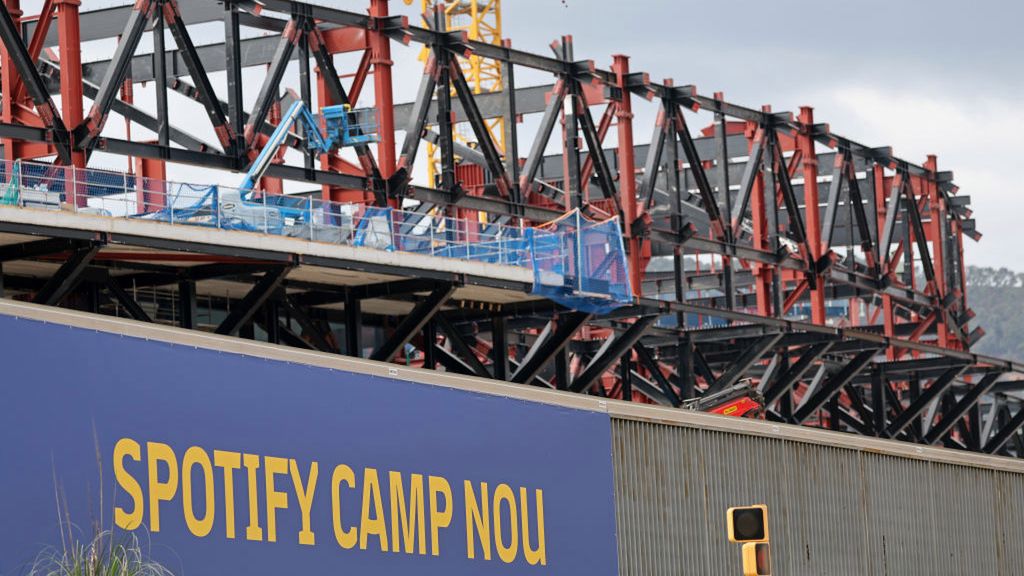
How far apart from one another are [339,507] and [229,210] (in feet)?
66.1

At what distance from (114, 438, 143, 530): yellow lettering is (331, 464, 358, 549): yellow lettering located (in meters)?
3.52

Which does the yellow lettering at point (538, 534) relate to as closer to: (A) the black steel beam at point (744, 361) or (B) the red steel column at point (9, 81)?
(B) the red steel column at point (9, 81)

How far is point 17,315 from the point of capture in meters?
21.0

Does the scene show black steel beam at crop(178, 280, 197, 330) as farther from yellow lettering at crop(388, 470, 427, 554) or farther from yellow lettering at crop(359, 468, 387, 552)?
yellow lettering at crop(359, 468, 387, 552)

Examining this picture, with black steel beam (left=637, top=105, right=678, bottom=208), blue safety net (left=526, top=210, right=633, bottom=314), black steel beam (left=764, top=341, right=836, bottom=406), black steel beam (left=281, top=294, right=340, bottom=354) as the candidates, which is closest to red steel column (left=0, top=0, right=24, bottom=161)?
black steel beam (left=281, top=294, right=340, bottom=354)

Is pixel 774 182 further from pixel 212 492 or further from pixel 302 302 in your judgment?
pixel 212 492

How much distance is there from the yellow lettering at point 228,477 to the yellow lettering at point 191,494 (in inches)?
7.6

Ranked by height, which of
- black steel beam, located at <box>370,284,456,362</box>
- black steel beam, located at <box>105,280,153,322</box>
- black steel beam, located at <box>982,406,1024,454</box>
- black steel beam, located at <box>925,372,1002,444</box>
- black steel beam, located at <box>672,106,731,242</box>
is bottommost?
black steel beam, located at <box>982,406,1024,454</box>

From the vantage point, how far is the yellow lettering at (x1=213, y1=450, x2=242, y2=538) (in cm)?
2300

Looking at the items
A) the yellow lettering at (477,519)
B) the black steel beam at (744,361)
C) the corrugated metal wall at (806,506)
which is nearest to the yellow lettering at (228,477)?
the yellow lettering at (477,519)

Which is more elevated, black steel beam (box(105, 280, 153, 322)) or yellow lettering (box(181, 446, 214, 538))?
black steel beam (box(105, 280, 153, 322))

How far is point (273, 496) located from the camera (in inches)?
938

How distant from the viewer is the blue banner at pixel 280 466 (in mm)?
20953

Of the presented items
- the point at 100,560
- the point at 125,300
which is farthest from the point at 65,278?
the point at 100,560
